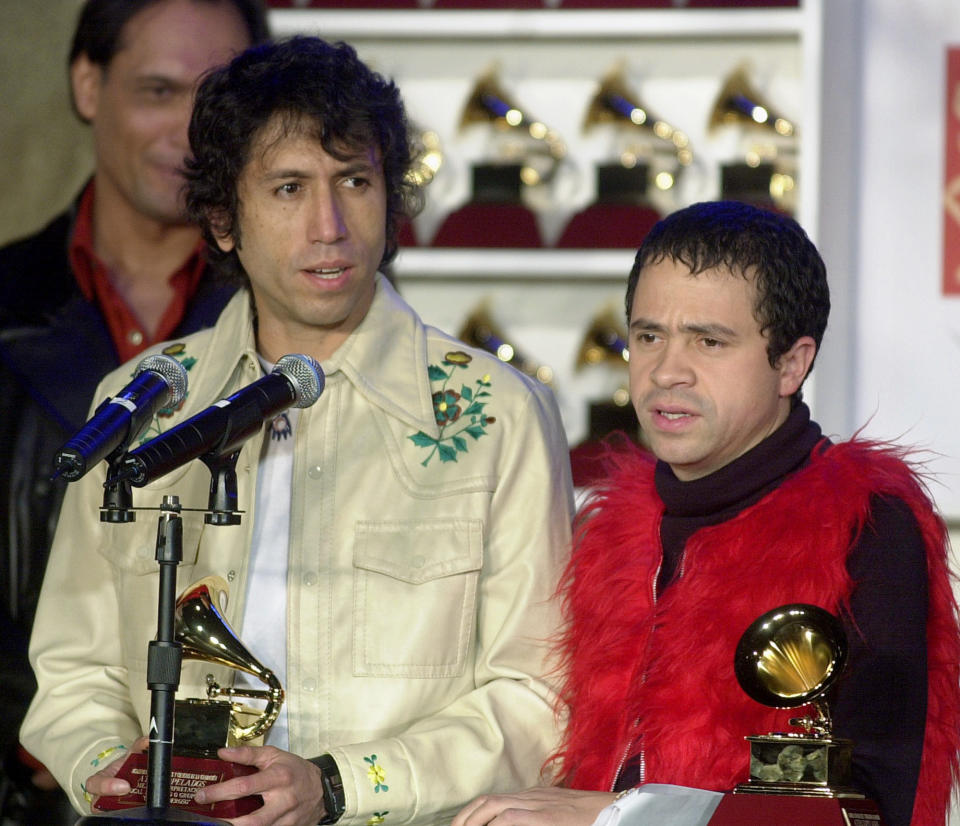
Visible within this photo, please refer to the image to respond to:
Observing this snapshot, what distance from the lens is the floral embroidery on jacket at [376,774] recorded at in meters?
1.96

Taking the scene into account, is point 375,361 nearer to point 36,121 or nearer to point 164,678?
point 164,678

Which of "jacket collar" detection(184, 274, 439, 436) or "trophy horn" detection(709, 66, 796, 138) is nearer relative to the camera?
"jacket collar" detection(184, 274, 439, 436)

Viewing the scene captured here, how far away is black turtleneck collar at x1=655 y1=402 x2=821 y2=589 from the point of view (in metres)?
1.91

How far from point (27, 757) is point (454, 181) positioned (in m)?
1.71

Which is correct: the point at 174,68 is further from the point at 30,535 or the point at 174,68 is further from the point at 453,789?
the point at 453,789

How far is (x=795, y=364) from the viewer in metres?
1.93

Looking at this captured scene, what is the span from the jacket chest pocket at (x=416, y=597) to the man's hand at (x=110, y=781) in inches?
13.0

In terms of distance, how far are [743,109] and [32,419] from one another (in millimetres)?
1751

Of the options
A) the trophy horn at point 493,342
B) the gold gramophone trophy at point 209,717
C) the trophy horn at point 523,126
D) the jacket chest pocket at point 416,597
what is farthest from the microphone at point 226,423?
the trophy horn at point 523,126

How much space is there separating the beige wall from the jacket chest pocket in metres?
1.71

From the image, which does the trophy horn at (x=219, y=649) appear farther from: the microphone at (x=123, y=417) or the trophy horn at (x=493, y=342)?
the trophy horn at (x=493, y=342)

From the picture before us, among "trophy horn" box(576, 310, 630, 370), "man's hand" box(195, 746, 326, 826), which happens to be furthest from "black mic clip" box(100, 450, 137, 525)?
"trophy horn" box(576, 310, 630, 370)

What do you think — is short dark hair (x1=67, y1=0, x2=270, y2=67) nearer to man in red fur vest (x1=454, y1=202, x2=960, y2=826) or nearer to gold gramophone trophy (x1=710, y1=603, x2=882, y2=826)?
man in red fur vest (x1=454, y1=202, x2=960, y2=826)

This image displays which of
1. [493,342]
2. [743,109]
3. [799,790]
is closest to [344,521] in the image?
[799,790]
